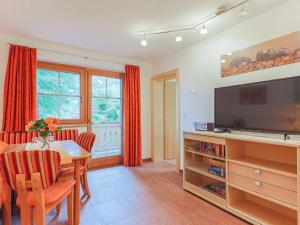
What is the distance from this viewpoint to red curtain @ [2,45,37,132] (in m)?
2.90

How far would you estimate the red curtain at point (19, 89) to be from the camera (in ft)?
9.53

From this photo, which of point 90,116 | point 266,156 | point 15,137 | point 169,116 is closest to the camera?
point 266,156

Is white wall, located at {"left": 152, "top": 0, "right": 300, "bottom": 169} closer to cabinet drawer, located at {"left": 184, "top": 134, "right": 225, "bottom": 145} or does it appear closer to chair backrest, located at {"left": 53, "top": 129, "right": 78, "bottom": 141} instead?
cabinet drawer, located at {"left": 184, "top": 134, "right": 225, "bottom": 145}

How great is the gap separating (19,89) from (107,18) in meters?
1.93

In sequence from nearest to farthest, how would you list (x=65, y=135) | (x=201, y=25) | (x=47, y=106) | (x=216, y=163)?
(x=216, y=163), (x=201, y=25), (x=65, y=135), (x=47, y=106)

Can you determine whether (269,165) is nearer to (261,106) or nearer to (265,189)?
(265,189)

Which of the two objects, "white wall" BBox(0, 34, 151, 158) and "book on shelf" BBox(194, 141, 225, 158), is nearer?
"book on shelf" BBox(194, 141, 225, 158)

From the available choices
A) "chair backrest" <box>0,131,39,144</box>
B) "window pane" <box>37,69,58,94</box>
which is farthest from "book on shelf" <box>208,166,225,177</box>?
"window pane" <box>37,69,58,94</box>

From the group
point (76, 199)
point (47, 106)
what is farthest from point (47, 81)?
point (76, 199)

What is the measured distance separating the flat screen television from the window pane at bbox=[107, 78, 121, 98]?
8.19 ft

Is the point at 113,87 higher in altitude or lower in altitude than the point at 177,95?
higher

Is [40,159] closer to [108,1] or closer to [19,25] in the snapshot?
[108,1]

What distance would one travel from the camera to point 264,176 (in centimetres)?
187

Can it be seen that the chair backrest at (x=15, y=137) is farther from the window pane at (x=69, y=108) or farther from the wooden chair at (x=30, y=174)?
the wooden chair at (x=30, y=174)
